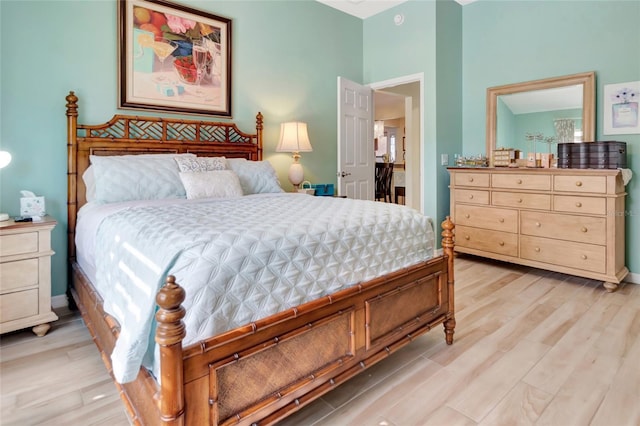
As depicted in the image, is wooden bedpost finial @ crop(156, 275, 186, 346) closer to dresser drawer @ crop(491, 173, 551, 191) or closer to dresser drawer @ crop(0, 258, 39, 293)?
dresser drawer @ crop(0, 258, 39, 293)

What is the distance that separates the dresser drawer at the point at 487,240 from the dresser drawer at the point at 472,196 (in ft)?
0.96

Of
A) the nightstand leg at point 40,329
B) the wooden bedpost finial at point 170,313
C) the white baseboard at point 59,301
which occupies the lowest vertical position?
the nightstand leg at point 40,329

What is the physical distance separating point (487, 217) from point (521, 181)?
490 mm

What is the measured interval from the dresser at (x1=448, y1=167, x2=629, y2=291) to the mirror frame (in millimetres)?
524

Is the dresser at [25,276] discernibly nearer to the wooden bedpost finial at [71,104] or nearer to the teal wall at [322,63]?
the teal wall at [322,63]

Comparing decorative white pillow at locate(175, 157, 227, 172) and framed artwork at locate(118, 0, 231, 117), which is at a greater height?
framed artwork at locate(118, 0, 231, 117)

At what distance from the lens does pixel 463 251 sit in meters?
4.07

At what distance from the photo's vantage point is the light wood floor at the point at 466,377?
1581 millimetres

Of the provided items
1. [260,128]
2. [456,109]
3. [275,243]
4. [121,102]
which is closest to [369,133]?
[456,109]

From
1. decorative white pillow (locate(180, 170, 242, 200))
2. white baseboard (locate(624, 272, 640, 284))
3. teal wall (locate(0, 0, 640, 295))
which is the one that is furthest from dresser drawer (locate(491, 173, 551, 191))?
decorative white pillow (locate(180, 170, 242, 200))

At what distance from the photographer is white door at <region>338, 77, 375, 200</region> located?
14.3ft

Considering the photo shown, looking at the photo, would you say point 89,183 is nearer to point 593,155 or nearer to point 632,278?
point 593,155

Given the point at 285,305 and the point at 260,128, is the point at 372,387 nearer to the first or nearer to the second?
the point at 285,305

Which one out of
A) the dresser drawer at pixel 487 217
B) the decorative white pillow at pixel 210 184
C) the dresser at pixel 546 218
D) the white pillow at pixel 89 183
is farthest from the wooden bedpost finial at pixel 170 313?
the dresser drawer at pixel 487 217
